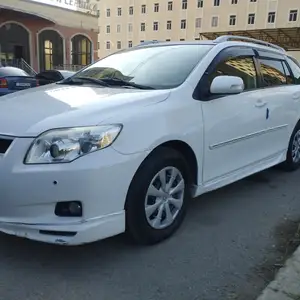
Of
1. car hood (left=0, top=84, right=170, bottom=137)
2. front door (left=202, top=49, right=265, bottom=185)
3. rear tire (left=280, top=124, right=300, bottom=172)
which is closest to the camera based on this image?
car hood (left=0, top=84, right=170, bottom=137)

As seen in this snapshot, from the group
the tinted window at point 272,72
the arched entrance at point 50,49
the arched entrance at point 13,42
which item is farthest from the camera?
the arched entrance at point 50,49

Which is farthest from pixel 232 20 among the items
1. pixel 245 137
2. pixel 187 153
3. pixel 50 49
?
pixel 187 153

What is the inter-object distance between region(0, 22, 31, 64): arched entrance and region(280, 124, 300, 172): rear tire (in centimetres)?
2072

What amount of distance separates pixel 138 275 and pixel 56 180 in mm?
844

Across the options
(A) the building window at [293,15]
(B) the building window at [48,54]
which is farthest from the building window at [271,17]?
(B) the building window at [48,54]

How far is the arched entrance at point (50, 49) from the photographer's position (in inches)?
930

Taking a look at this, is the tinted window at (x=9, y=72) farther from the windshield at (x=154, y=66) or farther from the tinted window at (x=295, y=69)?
the tinted window at (x=295, y=69)

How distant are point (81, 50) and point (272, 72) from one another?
78.9 ft

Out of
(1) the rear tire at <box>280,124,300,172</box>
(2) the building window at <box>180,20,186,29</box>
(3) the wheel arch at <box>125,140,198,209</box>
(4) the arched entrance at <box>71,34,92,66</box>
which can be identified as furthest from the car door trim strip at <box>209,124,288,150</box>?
(2) the building window at <box>180,20,186,29</box>

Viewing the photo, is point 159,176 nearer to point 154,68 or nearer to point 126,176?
point 126,176

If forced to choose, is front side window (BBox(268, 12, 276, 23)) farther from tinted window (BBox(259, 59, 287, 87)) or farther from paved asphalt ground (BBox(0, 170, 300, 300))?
→ paved asphalt ground (BBox(0, 170, 300, 300))

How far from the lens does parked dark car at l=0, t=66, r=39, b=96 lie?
8508 millimetres

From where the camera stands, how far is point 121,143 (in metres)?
2.36

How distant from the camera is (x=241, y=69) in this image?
3.70 metres
